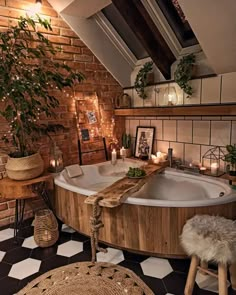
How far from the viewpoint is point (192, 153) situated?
2.91m

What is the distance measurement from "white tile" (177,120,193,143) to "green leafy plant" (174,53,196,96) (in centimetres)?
43

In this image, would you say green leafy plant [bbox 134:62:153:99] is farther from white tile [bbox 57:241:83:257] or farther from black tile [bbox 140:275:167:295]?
black tile [bbox 140:275:167:295]

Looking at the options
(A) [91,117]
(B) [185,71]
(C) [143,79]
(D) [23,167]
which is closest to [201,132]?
(B) [185,71]

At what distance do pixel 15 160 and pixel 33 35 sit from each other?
1412 millimetres

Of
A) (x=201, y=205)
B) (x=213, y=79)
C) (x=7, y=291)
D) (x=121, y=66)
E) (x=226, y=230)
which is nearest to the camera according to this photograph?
(x=226, y=230)

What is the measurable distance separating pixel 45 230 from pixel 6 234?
22.6 inches

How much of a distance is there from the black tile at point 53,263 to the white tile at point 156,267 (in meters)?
0.67

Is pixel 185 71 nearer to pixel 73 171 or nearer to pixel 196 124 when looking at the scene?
pixel 196 124

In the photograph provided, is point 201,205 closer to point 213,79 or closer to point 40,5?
point 213,79

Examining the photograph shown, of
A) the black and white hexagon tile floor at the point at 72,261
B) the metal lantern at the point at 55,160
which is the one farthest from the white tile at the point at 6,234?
the metal lantern at the point at 55,160

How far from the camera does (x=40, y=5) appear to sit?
104 inches

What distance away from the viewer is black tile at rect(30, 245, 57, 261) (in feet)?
7.13

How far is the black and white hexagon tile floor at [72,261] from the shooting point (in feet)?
5.82

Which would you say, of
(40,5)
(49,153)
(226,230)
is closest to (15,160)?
(49,153)
